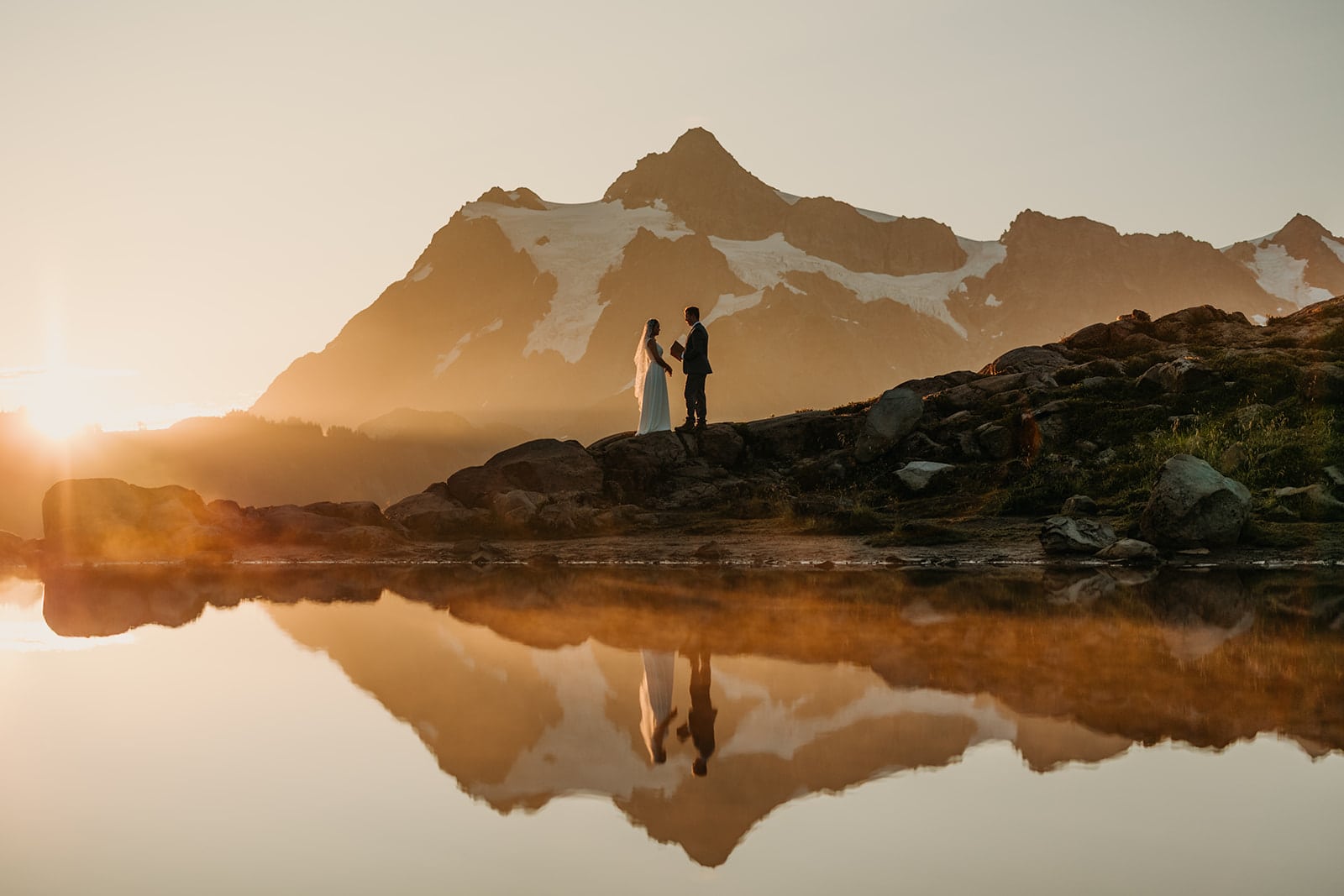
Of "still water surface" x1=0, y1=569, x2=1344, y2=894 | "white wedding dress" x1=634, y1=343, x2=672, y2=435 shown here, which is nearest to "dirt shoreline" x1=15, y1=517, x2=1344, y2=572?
"still water surface" x1=0, y1=569, x2=1344, y2=894

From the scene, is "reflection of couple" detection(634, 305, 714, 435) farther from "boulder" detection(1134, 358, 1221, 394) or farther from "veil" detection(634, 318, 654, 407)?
"boulder" detection(1134, 358, 1221, 394)

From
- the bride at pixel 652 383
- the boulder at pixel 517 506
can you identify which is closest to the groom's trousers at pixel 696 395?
the bride at pixel 652 383

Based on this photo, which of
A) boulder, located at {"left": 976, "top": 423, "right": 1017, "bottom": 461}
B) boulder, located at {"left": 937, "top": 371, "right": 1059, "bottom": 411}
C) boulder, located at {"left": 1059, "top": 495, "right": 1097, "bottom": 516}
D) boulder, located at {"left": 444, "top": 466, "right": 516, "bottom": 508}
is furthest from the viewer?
boulder, located at {"left": 937, "top": 371, "right": 1059, "bottom": 411}

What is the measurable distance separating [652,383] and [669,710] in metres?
23.9

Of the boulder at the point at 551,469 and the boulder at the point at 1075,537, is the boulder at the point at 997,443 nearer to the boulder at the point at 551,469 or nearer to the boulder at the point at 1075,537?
the boulder at the point at 1075,537

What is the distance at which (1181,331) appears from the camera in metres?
33.8

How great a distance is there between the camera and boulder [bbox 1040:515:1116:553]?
20.1 meters

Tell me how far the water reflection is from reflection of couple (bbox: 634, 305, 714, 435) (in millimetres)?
14161

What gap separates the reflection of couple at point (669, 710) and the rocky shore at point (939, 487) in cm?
1042

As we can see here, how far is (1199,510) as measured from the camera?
19.5m

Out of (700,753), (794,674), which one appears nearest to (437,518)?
(794,674)

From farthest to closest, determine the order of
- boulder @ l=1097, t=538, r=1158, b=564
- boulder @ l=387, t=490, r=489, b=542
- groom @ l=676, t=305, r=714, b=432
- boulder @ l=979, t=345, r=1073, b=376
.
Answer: boulder @ l=979, t=345, r=1073, b=376, groom @ l=676, t=305, r=714, b=432, boulder @ l=387, t=490, r=489, b=542, boulder @ l=1097, t=538, r=1158, b=564

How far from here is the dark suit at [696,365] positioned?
31234 millimetres

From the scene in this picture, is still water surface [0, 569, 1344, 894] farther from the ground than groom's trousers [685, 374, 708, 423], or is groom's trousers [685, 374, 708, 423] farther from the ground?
groom's trousers [685, 374, 708, 423]
